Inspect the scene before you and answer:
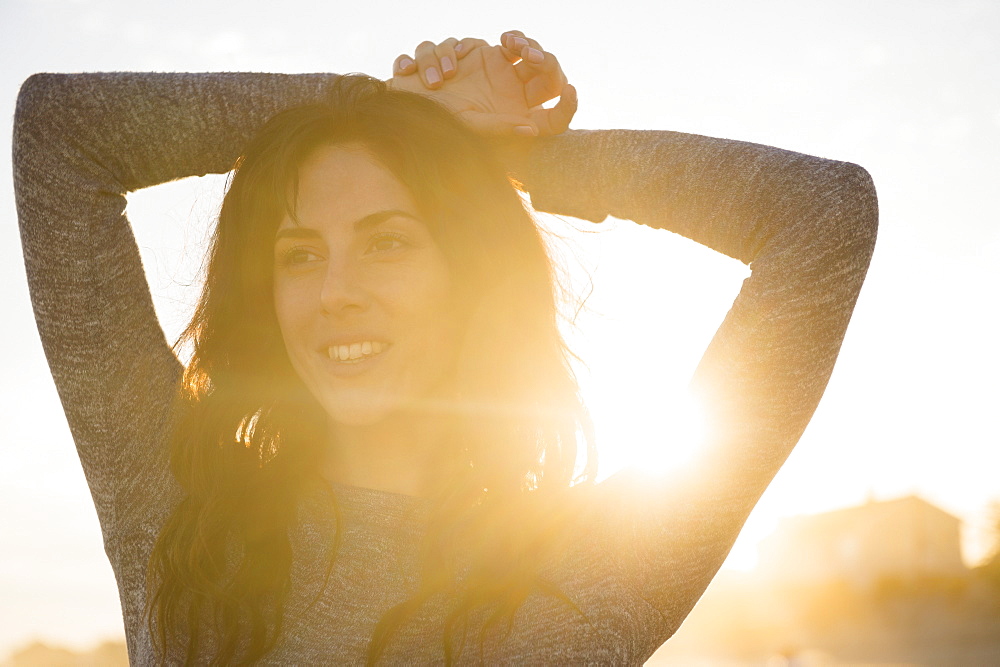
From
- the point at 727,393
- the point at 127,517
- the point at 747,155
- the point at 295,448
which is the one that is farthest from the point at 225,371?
the point at 747,155

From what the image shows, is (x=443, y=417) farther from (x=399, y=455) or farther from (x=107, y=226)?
(x=107, y=226)

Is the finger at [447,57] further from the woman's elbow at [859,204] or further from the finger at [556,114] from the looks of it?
the woman's elbow at [859,204]

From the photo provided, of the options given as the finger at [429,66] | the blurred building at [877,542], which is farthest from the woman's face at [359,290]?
the blurred building at [877,542]

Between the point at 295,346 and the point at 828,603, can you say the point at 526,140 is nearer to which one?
the point at 295,346

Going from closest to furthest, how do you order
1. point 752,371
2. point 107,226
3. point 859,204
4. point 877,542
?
point 752,371 → point 859,204 → point 107,226 → point 877,542

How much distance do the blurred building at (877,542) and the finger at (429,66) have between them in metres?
46.5

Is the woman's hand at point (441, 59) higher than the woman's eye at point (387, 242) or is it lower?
higher

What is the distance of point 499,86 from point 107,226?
4.24 feet

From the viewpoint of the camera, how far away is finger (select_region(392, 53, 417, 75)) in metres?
2.82

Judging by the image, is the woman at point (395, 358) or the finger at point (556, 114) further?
the finger at point (556, 114)

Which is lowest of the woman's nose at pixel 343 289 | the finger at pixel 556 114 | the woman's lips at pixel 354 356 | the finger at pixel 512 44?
the woman's lips at pixel 354 356

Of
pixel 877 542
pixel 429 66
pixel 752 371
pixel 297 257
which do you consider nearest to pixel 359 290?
pixel 297 257

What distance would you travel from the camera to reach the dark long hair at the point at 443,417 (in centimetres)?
239

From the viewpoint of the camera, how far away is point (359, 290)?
2420 millimetres
